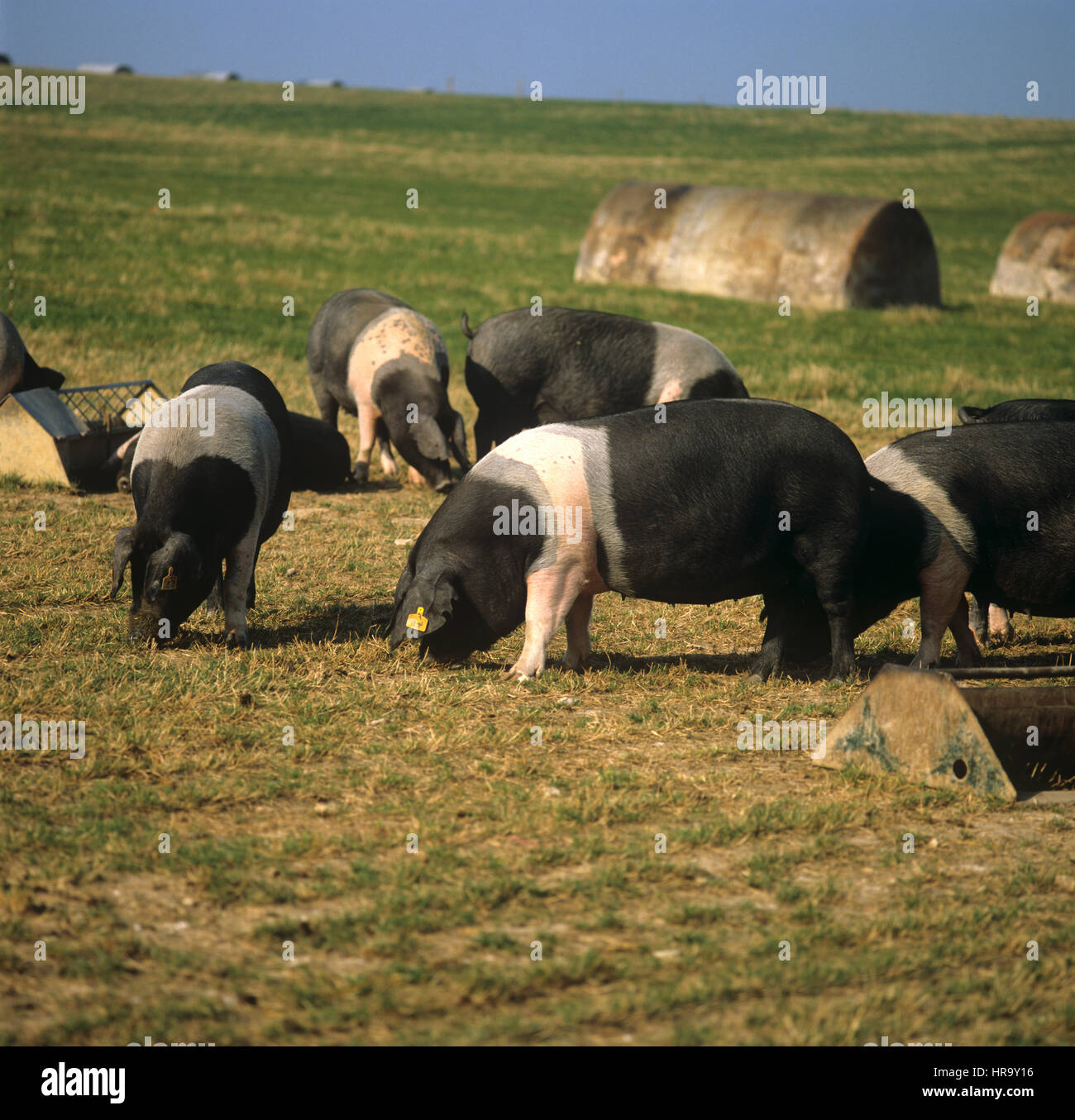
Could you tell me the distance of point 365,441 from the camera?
10297mm

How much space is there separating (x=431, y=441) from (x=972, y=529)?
4.70 meters

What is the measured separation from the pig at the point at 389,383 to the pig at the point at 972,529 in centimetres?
431

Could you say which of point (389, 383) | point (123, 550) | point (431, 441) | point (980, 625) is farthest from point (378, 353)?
point (980, 625)

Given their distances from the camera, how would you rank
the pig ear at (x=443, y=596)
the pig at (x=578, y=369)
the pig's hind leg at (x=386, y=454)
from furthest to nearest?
the pig's hind leg at (x=386, y=454)
the pig at (x=578, y=369)
the pig ear at (x=443, y=596)

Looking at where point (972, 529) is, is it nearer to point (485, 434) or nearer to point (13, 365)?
point (485, 434)

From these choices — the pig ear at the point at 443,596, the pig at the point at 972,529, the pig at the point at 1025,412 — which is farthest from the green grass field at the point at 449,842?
the pig at the point at 1025,412

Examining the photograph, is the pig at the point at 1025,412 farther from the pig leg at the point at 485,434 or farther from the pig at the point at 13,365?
the pig at the point at 13,365

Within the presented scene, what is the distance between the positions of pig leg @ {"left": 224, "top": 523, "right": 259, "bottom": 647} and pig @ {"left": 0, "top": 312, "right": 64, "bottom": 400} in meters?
4.37

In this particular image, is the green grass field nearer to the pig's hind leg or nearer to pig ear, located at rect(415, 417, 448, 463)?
the pig's hind leg

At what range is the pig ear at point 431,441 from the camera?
9.62 metres

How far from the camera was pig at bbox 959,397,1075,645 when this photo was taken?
700cm

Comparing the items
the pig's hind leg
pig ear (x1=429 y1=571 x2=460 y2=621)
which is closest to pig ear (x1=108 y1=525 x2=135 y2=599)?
pig ear (x1=429 y1=571 x2=460 y2=621)

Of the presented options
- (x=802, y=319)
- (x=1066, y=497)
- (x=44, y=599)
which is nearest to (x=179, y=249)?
(x=802, y=319)
